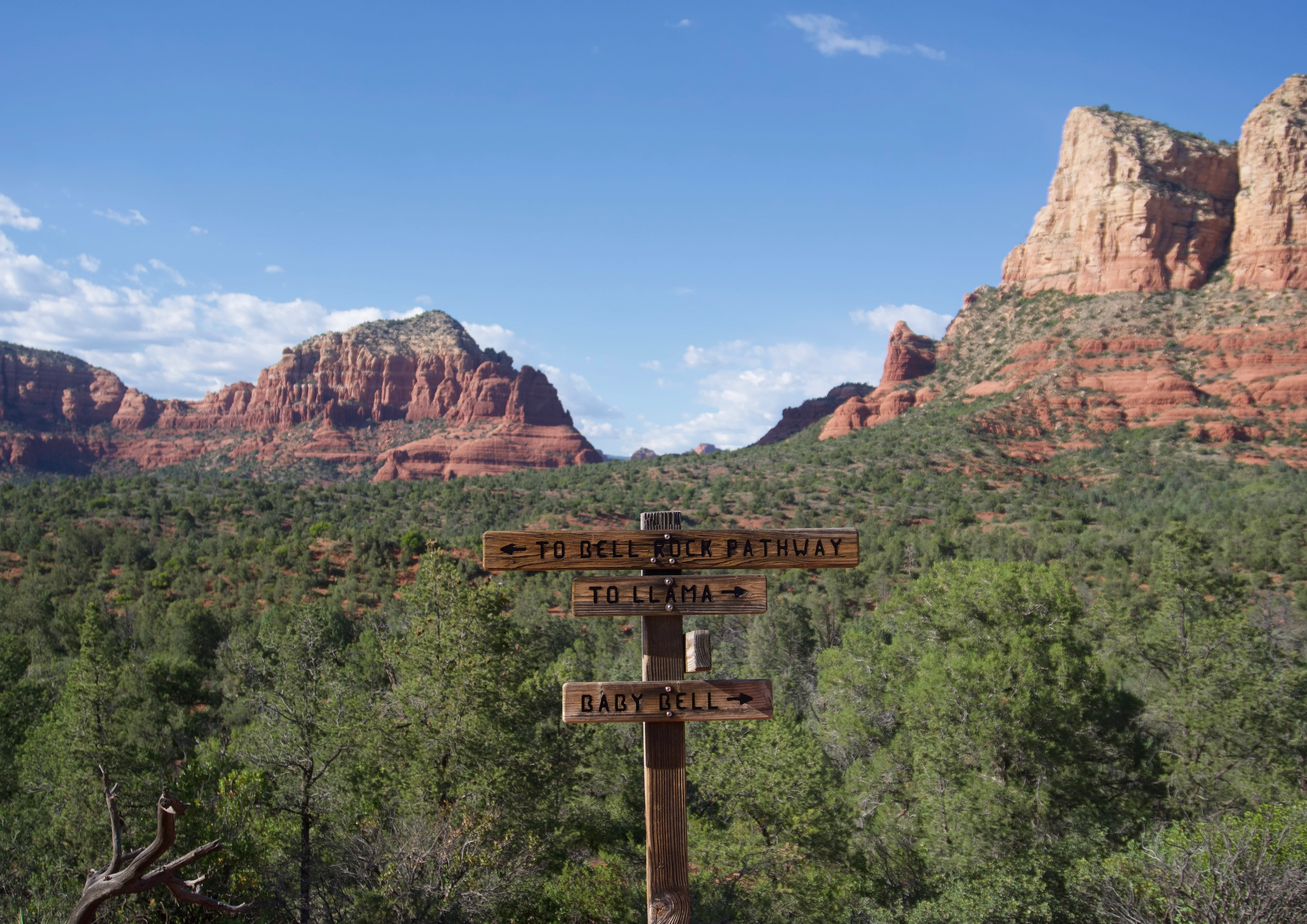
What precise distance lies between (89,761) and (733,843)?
1177 cm

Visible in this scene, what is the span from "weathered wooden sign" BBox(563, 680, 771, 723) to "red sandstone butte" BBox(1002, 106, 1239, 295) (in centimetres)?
9394

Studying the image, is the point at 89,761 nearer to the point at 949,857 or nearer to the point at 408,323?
the point at 949,857

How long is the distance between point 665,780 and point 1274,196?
106 m

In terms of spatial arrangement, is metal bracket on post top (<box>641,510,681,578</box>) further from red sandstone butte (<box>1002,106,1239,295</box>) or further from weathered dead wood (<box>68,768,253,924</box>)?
red sandstone butte (<box>1002,106,1239,295</box>)

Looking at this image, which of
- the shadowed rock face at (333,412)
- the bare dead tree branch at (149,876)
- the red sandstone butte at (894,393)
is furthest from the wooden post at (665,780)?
the shadowed rock face at (333,412)

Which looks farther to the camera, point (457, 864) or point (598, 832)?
point (598, 832)

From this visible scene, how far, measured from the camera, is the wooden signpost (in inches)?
193

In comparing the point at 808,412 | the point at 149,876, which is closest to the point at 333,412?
the point at 808,412

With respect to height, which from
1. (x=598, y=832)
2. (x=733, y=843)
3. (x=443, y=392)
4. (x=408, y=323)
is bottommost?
(x=598, y=832)

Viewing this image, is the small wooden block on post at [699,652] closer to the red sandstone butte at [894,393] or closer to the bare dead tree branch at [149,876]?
the bare dead tree branch at [149,876]

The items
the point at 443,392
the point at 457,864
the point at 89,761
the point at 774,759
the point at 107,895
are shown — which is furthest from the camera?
the point at 443,392

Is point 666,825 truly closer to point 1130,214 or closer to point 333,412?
point 1130,214

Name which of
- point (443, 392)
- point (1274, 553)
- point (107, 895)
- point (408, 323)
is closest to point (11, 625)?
point (107, 895)

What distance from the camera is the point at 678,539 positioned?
→ 201 inches
